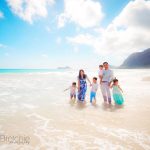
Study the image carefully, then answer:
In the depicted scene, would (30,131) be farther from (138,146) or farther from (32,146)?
(138,146)

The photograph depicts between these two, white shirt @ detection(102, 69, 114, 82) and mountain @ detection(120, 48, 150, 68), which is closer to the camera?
white shirt @ detection(102, 69, 114, 82)

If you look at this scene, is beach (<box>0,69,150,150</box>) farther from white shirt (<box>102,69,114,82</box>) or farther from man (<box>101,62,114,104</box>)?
white shirt (<box>102,69,114,82</box>)

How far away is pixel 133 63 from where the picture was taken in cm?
16962

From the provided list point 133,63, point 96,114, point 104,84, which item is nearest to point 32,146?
point 96,114

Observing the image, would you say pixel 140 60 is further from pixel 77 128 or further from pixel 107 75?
pixel 77 128

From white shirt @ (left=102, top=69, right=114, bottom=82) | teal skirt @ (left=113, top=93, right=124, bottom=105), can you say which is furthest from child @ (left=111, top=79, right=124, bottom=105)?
white shirt @ (left=102, top=69, right=114, bottom=82)

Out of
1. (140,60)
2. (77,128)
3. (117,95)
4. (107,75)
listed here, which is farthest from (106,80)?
(140,60)

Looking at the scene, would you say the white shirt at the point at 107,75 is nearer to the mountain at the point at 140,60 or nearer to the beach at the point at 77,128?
the beach at the point at 77,128

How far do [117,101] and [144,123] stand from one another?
300cm

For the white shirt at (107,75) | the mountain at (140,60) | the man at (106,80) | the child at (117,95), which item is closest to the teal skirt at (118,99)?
the child at (117,95)

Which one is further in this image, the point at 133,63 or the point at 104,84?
the point at 133,63

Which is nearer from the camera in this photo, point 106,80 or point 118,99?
point 118,99

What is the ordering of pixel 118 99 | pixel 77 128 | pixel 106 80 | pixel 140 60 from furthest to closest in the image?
pixel 140 60 → pixel 106 80 → pixel 118 99 → pixel 77 128

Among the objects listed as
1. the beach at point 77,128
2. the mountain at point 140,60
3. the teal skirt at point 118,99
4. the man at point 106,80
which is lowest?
the beach at point 77,128
